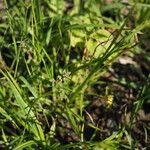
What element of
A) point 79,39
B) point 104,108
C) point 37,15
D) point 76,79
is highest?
point 37,15

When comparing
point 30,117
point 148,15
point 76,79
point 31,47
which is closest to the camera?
point 30,117

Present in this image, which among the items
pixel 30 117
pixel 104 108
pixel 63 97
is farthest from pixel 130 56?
pixel 30 117

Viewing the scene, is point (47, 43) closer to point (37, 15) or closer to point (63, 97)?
point (37, 15)

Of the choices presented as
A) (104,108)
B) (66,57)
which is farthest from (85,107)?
(66,57)

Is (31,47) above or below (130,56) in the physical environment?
above

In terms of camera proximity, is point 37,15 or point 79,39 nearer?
point 37,15

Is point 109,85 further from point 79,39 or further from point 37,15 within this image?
point 37,15

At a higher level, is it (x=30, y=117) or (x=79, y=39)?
(x=79, y=39)

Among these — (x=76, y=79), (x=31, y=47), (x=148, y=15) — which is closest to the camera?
(x=31, y=47)

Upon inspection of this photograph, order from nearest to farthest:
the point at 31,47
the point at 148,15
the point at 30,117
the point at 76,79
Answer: the point at 30,117 → the point at 31,47 → the point at 76,79 → the point at 148,15
